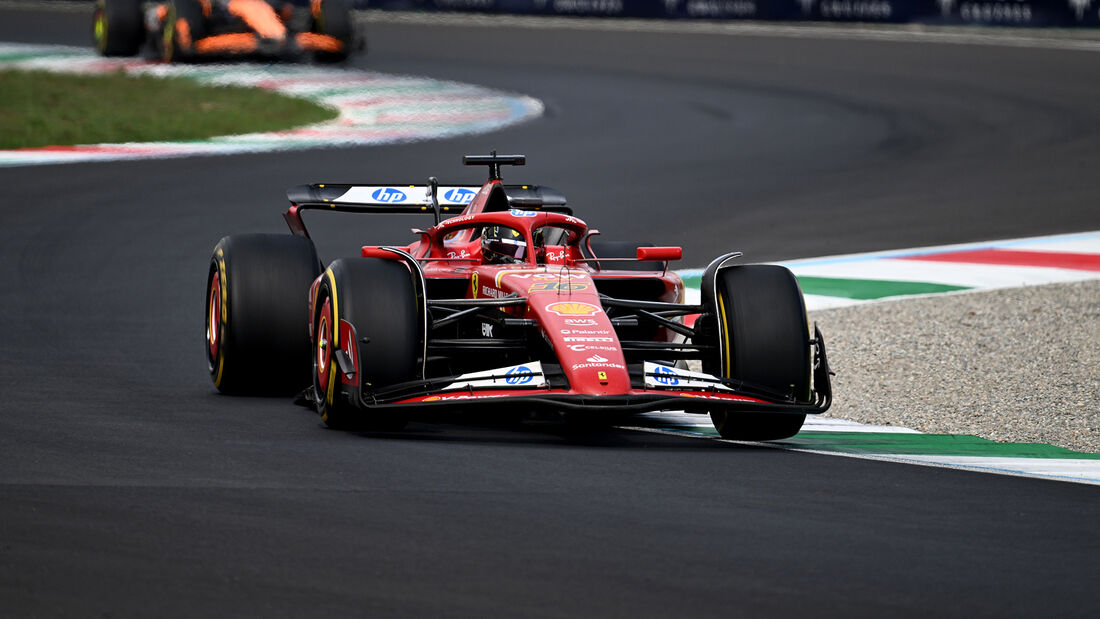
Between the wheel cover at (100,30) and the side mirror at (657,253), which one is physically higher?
the side mirror at (657,253)

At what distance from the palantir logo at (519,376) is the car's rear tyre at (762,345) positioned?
97 cm

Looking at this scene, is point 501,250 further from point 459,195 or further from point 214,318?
point 214,318

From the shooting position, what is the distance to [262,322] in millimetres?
9086

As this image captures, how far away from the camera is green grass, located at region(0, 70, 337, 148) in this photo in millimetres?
19859

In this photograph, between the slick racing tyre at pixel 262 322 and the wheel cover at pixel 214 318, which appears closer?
the slick racing tyre at pixel 262 322

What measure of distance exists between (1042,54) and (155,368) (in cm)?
2191

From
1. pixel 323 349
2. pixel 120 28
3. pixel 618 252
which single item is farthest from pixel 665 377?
pixel 120 28

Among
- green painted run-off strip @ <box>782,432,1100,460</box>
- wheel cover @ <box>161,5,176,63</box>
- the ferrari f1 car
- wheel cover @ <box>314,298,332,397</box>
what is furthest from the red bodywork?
wheel cover @ <box>161,5,176,63</box>

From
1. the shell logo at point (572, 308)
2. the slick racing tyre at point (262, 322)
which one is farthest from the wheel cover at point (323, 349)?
the shell logo at point (572, 308)

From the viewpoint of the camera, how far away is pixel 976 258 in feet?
45.2

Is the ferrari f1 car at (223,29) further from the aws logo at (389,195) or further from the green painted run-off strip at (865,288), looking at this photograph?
the aws logo at (389,195)

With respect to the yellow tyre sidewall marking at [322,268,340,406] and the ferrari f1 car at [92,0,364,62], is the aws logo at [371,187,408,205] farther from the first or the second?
the ferrari f1 car at [92,0,364,62]

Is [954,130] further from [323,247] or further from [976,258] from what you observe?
[323,247]

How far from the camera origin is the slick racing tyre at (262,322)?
9055mm
